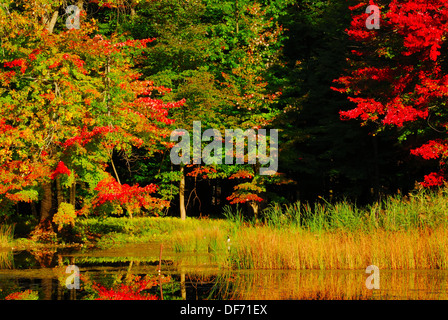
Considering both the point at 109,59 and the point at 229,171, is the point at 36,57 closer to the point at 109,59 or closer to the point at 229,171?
the point at 109,59

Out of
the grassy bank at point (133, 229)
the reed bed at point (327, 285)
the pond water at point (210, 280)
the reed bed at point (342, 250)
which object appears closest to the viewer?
the reed bed at point (327, 285)

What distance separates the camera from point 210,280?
37.9ft

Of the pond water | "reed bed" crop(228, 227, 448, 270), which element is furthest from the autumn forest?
the pond water

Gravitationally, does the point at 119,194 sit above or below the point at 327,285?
above

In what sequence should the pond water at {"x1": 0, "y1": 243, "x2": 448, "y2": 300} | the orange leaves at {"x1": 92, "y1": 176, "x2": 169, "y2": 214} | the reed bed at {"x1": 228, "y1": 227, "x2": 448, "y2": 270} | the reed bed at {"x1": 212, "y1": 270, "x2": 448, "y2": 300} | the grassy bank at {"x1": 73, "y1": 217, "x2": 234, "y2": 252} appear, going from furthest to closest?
the grassy bank at {"x1": 73, "y1": 217, "x2": 234, "y2": 252}, the orange leaves at {"x1": 92, "y1": 176, "x2": 169, "y2": 214}, the reed bed at {"x1": 228, "y1": 227, "x2": 448, "y2": 270}, the pond water at {"x1": 0, "y1": 243, "x2": 448, "y2": 300}, the reed bed at {"x1": 212, "y1": 270, "x2": 448, "y2": 300}

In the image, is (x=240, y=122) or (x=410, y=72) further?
(x=240, y=122)

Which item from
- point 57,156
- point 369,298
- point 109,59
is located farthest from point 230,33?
point 369,298

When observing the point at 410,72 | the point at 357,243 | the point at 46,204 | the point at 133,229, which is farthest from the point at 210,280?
the point at 133,229

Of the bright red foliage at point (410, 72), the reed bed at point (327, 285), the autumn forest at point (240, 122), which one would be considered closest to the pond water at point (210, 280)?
the reed bed at point (327, 285)

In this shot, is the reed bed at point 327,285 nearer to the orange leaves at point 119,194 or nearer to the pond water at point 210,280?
the pond water at point 210,280

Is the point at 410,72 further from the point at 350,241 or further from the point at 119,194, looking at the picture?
the point at 119,194

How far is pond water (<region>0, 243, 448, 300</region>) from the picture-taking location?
976 centimetres

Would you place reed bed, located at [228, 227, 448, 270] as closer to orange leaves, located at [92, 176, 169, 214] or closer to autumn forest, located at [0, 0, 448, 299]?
autumn forest, located at [0, 0, 448, 299]

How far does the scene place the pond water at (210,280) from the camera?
9.76m
